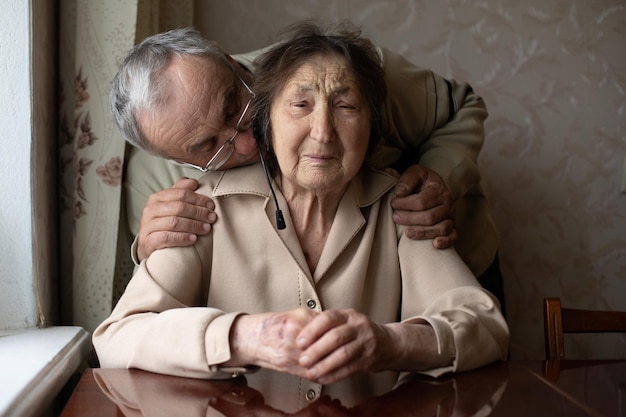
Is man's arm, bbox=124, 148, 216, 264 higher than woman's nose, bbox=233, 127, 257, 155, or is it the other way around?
woman's nose, bbox=233, 127, 257, 155

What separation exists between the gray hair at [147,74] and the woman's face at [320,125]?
8.8 inches

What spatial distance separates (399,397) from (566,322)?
640 mm

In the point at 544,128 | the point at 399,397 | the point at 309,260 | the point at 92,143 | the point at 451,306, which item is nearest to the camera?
the point at 399,397

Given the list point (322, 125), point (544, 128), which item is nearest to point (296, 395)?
point (322, 125)

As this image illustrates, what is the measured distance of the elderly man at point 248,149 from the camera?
146 centimetres

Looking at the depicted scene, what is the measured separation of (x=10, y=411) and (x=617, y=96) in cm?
221

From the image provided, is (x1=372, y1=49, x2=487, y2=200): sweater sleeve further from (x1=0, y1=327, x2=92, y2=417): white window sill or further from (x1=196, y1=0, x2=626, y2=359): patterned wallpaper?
(x1=0, y1=327, x2=92, y2=417): white window sill

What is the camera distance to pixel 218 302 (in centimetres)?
140

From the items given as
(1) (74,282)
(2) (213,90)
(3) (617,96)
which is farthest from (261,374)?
(3) (617,96)

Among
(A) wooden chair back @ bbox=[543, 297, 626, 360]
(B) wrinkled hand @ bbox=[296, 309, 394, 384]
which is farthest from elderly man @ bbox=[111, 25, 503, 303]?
(B) wrinkled hand @ bbox=[296, 309, 394, 384]

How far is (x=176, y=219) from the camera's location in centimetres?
139

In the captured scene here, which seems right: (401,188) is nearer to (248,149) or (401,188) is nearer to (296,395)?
(248,149)

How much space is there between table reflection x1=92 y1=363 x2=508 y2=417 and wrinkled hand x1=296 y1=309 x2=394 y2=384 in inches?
1.5

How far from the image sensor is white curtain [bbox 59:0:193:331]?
171 cm
